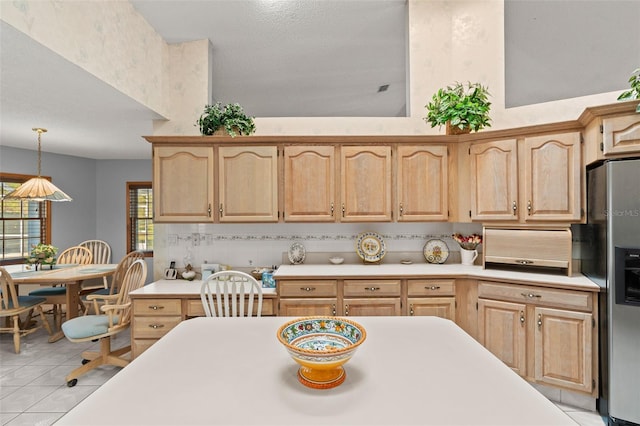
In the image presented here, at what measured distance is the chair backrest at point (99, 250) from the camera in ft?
17.0

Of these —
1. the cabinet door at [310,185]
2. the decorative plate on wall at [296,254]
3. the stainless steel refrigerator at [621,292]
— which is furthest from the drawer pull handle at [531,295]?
the decorative plate on wall at [296,254]

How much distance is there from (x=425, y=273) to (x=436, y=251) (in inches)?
21.8

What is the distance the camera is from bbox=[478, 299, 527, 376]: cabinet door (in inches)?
93.8

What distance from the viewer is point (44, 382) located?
8.78ft

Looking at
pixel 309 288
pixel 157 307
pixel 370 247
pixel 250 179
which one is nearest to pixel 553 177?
pixel 370 247

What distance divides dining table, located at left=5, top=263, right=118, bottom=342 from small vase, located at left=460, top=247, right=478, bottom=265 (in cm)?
396

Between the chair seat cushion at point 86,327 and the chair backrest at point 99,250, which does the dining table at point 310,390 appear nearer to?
the chair seat cushion at point 86,327

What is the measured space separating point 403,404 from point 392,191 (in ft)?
7.33

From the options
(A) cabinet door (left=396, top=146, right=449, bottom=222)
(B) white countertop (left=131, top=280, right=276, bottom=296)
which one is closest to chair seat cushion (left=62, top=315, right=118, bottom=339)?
(B) white countertop (left=131, top=280, right=276, bottom=296)

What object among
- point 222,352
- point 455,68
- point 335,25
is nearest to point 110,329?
point 222,352

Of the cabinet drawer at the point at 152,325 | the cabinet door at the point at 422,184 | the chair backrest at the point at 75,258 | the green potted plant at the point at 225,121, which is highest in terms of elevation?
the green potted plant at the point at 225,121

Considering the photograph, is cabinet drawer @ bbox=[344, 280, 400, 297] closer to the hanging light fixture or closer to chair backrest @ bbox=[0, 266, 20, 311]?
chair backrest @ bbox=[0, 266, 20, 311]

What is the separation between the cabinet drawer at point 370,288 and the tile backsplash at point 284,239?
0.58 m

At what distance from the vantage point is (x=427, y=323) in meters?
1.42
